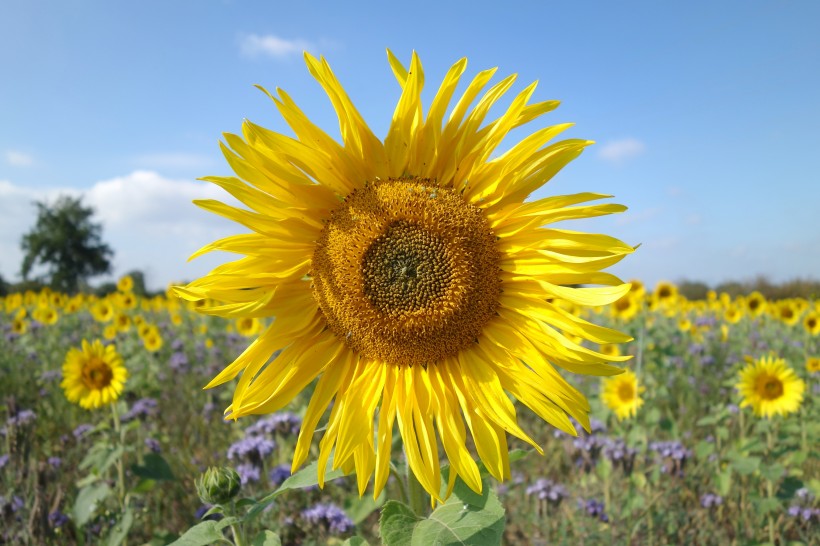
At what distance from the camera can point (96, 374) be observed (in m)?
5.24

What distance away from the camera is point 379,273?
2.00 metres

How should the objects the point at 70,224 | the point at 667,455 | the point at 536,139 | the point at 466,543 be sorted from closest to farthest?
the point at 466,543 → the point at 536,139 → the point at 667,455 → the point at 70,224

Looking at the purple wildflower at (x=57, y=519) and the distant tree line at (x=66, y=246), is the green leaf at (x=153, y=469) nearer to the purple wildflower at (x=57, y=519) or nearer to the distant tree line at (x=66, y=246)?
the purple wildflower at (x=57, y=519)

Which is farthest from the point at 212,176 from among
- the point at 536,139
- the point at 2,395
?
the point at 2,395

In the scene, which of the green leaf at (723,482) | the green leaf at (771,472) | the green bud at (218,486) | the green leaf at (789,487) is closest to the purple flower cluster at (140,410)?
the green bud at (218,486)

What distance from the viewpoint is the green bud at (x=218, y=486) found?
205 cm

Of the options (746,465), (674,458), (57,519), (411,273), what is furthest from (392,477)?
(411,273)

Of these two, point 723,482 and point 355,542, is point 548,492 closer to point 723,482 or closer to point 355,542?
point 723,482

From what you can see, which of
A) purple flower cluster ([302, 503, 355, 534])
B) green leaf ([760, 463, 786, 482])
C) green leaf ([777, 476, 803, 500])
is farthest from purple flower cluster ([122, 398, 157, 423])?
green leaf ([777, 476, 803, 500])

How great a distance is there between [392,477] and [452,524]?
3.58m

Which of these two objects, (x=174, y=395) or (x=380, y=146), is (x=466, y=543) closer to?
(x=380, y=146)

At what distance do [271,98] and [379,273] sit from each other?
0.64 meters

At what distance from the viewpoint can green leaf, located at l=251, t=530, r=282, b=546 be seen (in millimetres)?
1816

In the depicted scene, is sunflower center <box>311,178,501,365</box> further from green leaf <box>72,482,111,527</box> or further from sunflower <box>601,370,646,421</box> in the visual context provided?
sunflower <box>601,370,646,421</box>
